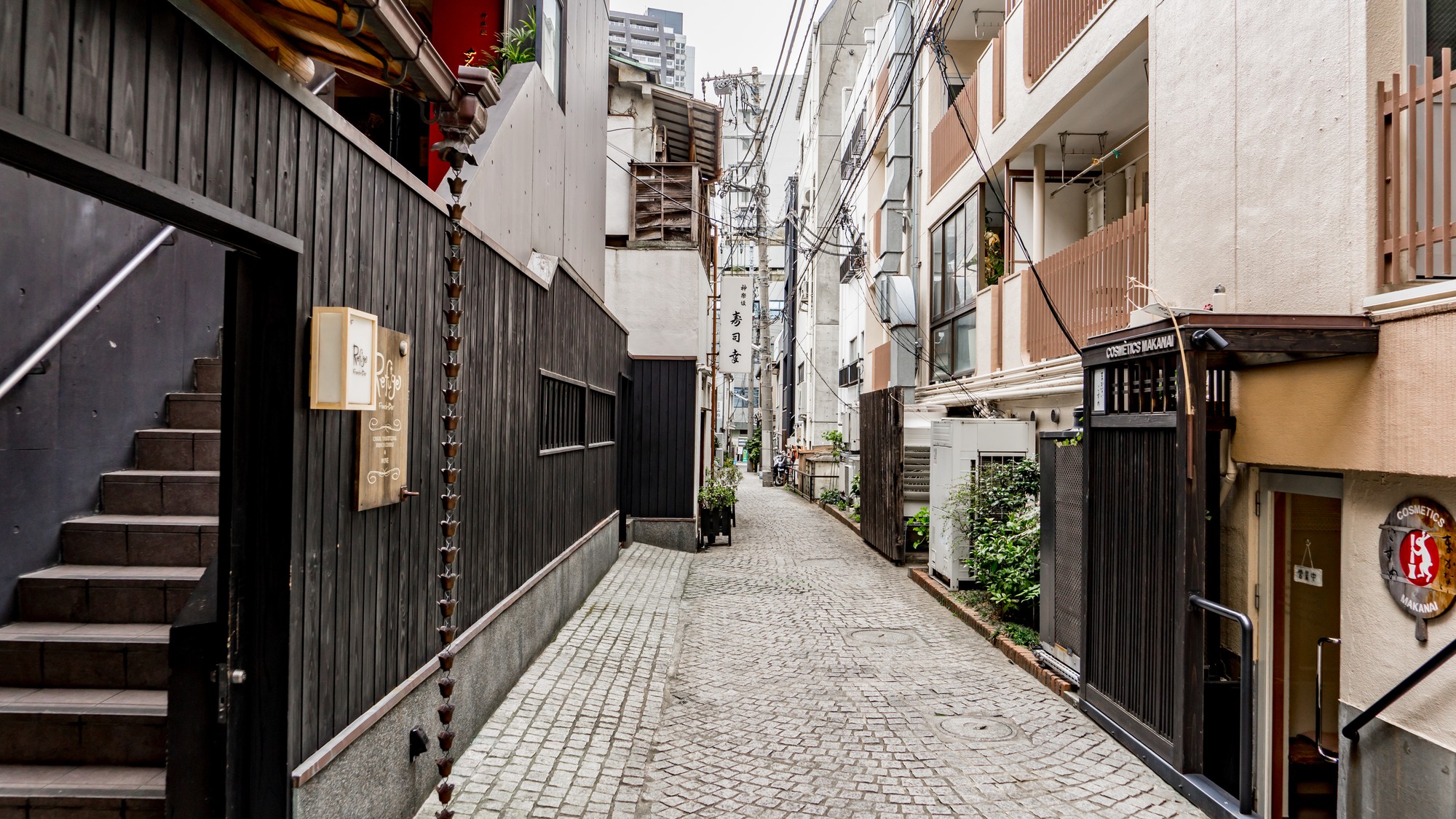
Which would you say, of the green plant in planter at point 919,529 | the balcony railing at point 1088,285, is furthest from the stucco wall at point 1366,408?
the green plant in planter at point 919,529

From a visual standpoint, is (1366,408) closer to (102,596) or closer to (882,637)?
(882,637)

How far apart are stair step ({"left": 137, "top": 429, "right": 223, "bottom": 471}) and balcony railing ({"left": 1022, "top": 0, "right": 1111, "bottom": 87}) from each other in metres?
9.31

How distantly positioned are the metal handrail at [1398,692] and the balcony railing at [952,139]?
9.94 m

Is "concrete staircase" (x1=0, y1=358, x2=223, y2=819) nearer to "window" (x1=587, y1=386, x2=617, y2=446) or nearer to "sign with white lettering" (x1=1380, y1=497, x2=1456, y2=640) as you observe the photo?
"sign with white lettering" (x1=1380, y1=497, x2=1456, y2=640)

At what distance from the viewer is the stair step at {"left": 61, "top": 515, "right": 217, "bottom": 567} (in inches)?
172

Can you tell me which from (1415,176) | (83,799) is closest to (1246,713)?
(1415,176)

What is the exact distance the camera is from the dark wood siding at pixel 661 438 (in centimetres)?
1656

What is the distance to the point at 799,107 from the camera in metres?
43.9

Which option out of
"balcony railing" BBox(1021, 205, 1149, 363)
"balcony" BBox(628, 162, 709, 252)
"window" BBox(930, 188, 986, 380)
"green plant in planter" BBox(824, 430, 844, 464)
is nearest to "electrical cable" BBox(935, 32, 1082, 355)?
"balcony railing" BBox(1021, 205, 1149, 363)

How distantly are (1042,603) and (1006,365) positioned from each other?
194 inches

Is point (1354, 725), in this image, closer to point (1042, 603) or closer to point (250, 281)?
point (1042, 603)

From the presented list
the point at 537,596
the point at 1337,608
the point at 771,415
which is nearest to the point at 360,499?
the point at 537,596

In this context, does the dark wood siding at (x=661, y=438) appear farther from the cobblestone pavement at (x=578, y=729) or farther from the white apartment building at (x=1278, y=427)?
the white apartment building at (x=1278, y=427)

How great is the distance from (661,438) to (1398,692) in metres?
13.4
